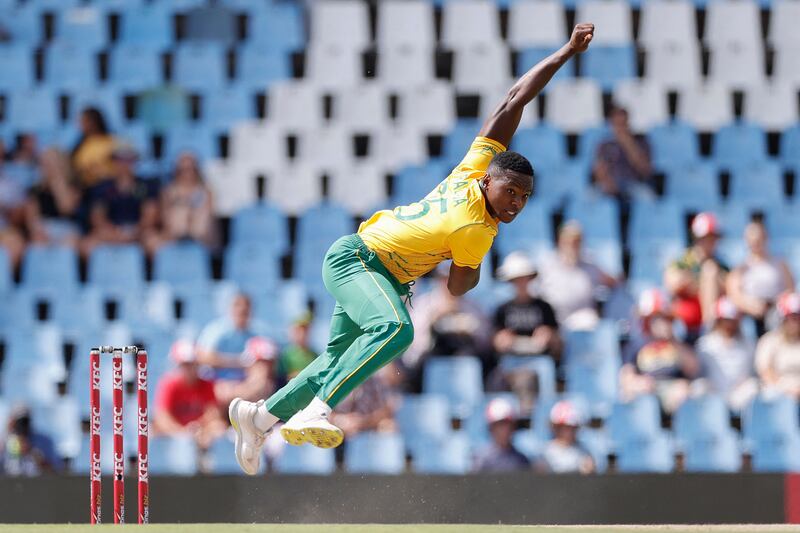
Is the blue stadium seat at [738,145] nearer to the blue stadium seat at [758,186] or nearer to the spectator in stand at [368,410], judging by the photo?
the blue stadium seat at [758,186]

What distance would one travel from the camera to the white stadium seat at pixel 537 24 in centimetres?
1296

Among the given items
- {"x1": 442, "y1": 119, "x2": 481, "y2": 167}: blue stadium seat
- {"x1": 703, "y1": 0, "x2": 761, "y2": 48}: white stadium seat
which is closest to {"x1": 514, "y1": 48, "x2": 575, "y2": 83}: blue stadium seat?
{"x1": 442, "y1": 119, "x2": 481, "y2": 167}: blue stadium seat

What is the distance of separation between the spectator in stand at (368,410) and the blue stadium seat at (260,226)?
1.98 meters

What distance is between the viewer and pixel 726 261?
1108 cm

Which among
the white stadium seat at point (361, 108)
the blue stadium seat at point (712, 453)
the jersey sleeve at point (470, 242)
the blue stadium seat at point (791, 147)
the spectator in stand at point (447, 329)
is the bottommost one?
the blue stadium seat at point (712, 453)

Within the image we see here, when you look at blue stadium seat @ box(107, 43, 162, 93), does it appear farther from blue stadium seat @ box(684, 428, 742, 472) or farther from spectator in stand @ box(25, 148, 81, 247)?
blue stadium seat @ box(684, 428, 742, 472)

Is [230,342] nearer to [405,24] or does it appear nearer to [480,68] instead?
[480,68]

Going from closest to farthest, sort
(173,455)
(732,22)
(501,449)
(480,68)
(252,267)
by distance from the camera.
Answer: (501,449) → (173,455) → (252,267) → (480,68) → (732,22)

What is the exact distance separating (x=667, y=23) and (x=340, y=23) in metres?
2.85

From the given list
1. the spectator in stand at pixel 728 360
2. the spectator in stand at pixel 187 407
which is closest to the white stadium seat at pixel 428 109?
the spectator in stand at pixel 728 360

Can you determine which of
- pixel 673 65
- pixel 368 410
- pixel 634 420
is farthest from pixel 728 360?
pixel 673 65

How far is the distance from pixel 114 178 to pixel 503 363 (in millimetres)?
3521

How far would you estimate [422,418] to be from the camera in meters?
9.96

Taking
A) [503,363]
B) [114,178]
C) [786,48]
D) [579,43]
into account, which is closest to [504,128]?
[579,43]
